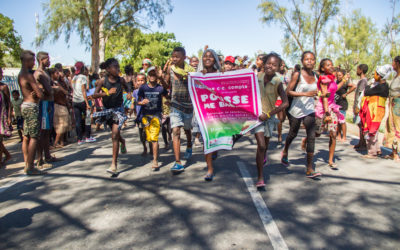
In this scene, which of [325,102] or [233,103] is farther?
[325,102]

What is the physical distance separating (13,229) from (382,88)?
271 inches

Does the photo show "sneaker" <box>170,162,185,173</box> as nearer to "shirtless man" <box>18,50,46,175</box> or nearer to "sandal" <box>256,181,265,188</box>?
"sandal" <box>256,181,265,188</box>

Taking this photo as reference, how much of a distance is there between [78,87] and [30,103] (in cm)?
333

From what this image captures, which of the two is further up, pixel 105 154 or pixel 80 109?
pixel 80 109

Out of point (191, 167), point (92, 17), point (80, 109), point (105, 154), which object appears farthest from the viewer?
point (92, 17)

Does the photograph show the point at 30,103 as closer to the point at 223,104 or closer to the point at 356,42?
the point at 223,104

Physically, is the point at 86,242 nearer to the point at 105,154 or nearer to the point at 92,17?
the point at 105,154

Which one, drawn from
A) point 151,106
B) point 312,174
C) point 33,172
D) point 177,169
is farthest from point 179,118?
point 33,172

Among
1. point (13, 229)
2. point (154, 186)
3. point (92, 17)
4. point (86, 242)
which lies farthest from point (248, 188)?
point (92, 17)

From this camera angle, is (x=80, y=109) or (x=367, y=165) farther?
(x=80, y=109)

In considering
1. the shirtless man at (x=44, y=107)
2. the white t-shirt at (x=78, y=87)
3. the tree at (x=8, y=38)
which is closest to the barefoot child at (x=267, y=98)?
the shirtless man at (x=44, y=107)

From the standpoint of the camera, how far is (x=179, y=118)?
5.63 m

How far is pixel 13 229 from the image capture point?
11.3 feet

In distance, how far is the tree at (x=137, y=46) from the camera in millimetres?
21395
